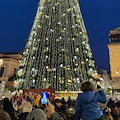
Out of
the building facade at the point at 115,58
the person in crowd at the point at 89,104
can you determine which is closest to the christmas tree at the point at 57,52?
the person in crowd at the point at 89,104

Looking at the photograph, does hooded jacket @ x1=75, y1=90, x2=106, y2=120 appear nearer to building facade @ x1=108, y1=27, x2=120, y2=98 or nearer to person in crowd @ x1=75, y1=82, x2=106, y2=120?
person in crowd @ x1=75, y1=82, x2=106, y2=120

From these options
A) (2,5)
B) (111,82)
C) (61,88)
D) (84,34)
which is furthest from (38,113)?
(2,5)

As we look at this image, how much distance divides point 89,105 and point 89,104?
0.06 ft

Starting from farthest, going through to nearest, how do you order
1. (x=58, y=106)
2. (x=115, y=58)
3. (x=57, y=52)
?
(x=115, y=58)
(x=57, y=52)
(x=58, y=106)

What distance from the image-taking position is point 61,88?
970 centimetres

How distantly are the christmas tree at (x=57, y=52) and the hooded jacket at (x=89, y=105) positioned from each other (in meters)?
6.91

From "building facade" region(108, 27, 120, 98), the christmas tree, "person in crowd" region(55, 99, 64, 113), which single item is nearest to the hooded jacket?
"person in crowd" region(55, 99, 64, 113)

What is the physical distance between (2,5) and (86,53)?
82.7 m

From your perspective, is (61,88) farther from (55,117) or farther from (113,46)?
(113,46)

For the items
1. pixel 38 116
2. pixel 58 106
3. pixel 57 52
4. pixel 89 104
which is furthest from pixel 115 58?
pixel 38 116

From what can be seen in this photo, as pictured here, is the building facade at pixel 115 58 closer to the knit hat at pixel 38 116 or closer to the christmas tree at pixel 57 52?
the christmas tree at pixel 57 52

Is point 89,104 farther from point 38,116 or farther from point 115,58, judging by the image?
point 115,58

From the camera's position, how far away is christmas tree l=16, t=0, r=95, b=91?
969 cm

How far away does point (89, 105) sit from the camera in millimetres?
2361
